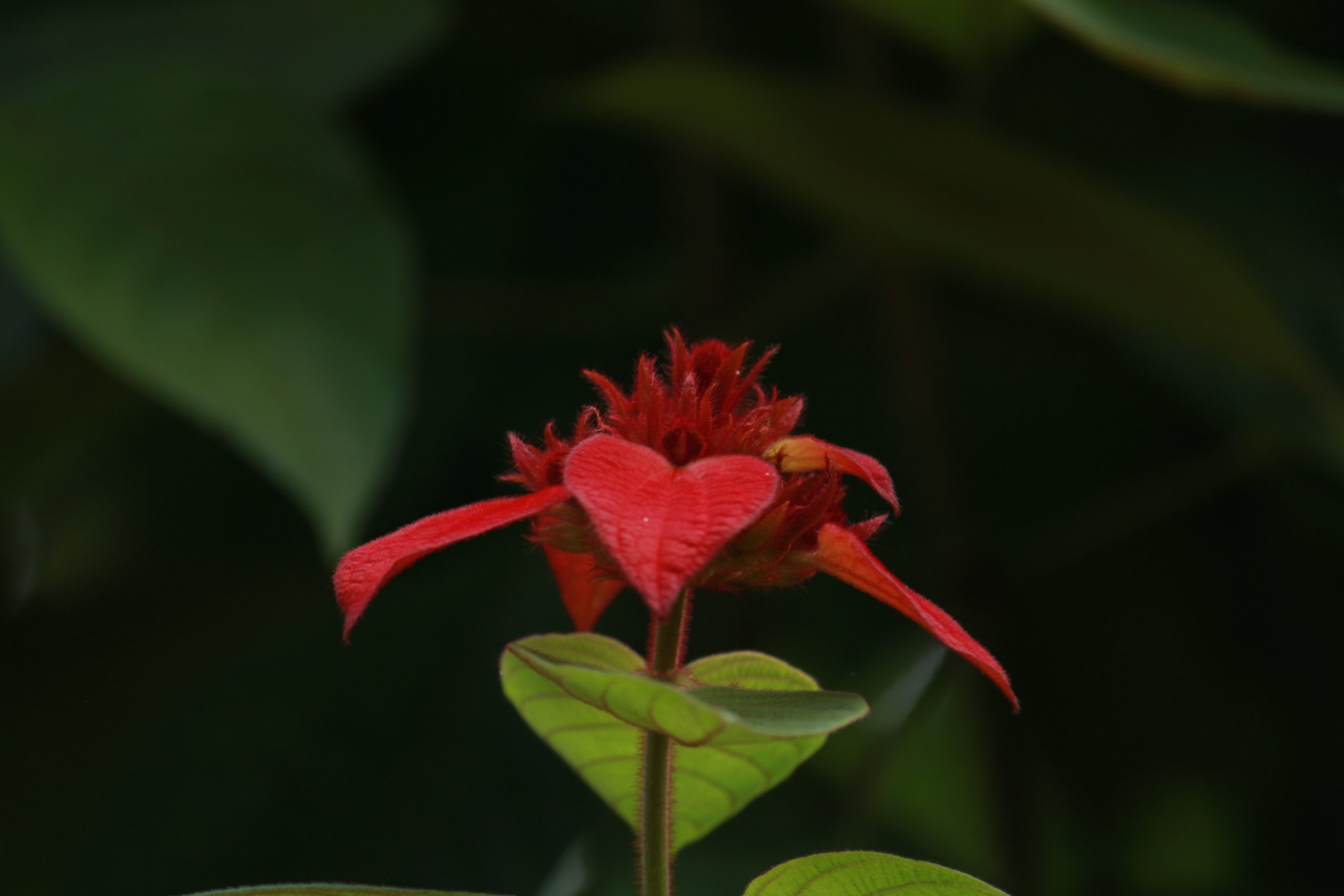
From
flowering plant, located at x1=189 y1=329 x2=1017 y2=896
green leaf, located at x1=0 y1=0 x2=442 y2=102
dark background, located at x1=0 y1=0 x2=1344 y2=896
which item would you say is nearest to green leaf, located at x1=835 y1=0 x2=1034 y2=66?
dark background, located at x1=0 y1=0 x2=1344 y2=896

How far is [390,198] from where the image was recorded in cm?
63

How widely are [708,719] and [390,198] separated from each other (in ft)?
1.70

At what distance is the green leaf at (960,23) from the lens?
621 mm

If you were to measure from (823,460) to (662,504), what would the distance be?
0.13 ft

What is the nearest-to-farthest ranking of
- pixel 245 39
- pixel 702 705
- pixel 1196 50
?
pixel 702 705 < pixel 1196 50 < pixel 245 39

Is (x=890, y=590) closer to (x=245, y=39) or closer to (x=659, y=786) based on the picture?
(x=659, y=786)

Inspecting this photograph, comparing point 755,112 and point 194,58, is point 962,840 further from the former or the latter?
point 194,58

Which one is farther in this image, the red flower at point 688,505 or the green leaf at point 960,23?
the green leaf at point 960,23

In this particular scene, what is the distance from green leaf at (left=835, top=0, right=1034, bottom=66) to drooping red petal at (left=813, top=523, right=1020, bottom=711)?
0.50 meters

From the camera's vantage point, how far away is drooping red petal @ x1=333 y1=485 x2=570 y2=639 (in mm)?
168

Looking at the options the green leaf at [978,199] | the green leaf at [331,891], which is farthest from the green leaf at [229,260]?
the green leaf at [331,891]

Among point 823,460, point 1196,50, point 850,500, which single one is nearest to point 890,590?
point 823,460

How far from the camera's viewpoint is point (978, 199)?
0.63 meters

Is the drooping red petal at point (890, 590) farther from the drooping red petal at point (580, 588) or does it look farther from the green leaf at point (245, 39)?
the green leaf at point (245, 39)
